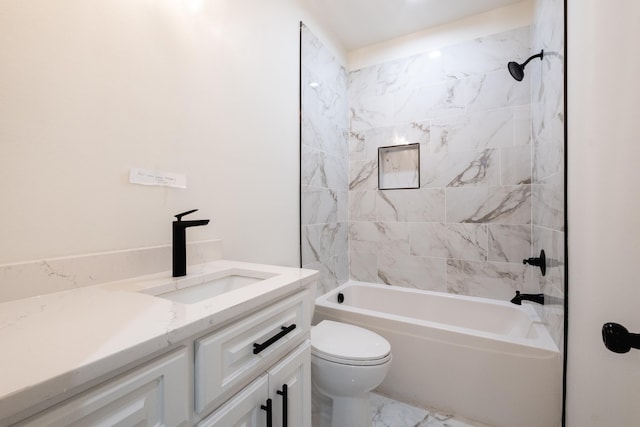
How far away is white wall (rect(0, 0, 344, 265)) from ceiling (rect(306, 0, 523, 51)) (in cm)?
64

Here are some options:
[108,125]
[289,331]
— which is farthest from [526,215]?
[108,125]

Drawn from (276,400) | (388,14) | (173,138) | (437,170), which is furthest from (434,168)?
(276,400)

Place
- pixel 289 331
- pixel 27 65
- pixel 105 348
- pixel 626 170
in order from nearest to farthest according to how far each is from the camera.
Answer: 1. pixel 105 348
2. pixel 626 170
3. pixel 27 65
4. pixel 289 331

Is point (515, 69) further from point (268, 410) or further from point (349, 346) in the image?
point (268, 410)

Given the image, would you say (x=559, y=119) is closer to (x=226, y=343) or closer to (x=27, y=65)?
(x=226, y=343)

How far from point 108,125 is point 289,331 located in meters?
0.91

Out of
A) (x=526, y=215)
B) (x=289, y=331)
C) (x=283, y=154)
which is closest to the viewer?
(x=289, y=331)

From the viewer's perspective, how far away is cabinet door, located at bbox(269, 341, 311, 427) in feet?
2.75

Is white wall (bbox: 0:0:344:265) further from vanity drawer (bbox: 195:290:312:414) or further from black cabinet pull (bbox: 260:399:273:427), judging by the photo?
black cabinet pull (bbox: 260:399:273:427)

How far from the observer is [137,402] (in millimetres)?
495

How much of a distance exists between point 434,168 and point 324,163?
0.90 metres

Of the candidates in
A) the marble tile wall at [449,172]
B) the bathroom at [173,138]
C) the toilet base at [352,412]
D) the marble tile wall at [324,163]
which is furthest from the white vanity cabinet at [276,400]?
the marble tile wall at [449,172]

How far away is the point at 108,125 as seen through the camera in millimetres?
942

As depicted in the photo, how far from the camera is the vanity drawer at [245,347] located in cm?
61
